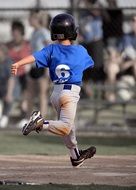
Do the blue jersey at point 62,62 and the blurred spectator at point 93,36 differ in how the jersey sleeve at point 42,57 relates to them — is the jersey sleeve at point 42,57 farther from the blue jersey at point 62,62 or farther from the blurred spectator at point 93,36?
the blurred spectator at point 93,36

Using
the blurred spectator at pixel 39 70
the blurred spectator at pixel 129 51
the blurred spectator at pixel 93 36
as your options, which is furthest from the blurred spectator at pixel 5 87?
the blurred spectator at pixel 129 51

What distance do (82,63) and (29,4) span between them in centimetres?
761

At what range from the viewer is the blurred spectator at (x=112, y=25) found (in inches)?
630

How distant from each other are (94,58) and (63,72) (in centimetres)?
720

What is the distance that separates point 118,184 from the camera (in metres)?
7.44

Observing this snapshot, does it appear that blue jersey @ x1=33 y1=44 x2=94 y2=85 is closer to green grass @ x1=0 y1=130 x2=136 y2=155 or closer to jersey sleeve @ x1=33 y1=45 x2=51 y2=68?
jersey sleeve @ x1=33 y1=45 x2=51 y2=68

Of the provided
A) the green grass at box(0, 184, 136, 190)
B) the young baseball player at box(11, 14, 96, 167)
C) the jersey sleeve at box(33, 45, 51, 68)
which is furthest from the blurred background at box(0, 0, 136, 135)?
the green grass at box(0, 184, 136, 190)

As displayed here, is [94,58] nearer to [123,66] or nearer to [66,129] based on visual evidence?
[123,66]

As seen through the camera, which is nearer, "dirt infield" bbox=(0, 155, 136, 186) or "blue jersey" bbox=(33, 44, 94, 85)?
"dirt infield" bbox=(0, 155, 136, 186)

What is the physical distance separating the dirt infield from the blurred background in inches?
203

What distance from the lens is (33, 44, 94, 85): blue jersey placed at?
8.93m

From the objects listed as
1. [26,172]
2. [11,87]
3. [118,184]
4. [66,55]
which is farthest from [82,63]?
[11,87]

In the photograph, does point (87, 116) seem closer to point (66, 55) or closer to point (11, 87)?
point (11, 87)

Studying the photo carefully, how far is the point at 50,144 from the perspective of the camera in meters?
13.5
